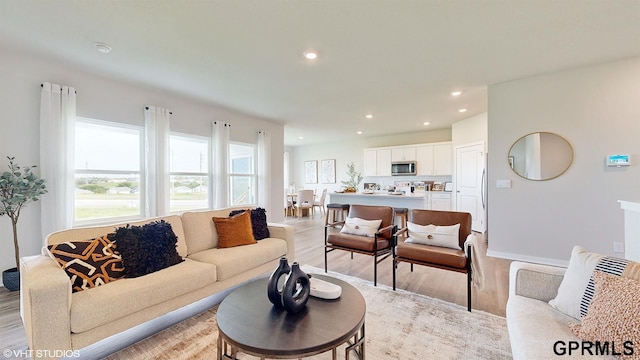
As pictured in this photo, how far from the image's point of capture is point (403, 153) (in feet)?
25.2

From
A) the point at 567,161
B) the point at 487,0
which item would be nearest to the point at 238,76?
the point at 487,0

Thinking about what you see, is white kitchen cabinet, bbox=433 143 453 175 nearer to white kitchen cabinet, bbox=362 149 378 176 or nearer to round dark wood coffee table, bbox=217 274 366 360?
white kitchen cabinet, bbox=362 149 378 176

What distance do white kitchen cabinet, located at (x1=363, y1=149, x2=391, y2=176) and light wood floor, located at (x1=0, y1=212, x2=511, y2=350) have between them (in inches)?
156

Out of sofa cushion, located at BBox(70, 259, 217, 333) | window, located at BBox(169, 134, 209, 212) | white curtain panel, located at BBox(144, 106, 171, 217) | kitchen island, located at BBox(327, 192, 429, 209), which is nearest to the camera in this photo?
sofa cushion, located at BBox(70, 259, 217, 333)

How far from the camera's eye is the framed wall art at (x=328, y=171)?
9.43 m

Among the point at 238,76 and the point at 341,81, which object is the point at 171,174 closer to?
the point at 238,76

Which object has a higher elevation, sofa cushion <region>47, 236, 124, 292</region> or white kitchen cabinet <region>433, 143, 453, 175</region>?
white kitchen cabinet <region>433, 143, 453, 175</region>

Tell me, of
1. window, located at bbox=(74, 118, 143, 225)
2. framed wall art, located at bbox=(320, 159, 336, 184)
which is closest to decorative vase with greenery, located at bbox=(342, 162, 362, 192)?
framed wall art, located at bbox=(320, 159, 336, 184)

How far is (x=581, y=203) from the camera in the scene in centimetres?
338

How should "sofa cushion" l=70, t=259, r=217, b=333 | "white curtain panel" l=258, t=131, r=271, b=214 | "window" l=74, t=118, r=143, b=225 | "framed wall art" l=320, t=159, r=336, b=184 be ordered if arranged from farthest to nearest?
"framed wall art" l=320, t=159, r=336, b=184
"white curtain panel" l=258, t=131, r=271, b=214
"window" l=74, t=118, r=143, b=225
"sofa cushion" l=70, t=259, r=217, b=333

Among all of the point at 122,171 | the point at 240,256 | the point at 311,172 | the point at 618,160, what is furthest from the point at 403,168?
the point at 122,171

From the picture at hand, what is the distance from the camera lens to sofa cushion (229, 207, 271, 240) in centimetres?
315

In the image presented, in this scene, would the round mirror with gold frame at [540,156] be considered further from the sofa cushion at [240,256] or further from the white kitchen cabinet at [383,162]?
the white kitchen cabinet at [383,162]

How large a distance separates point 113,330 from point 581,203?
5.18 metres
